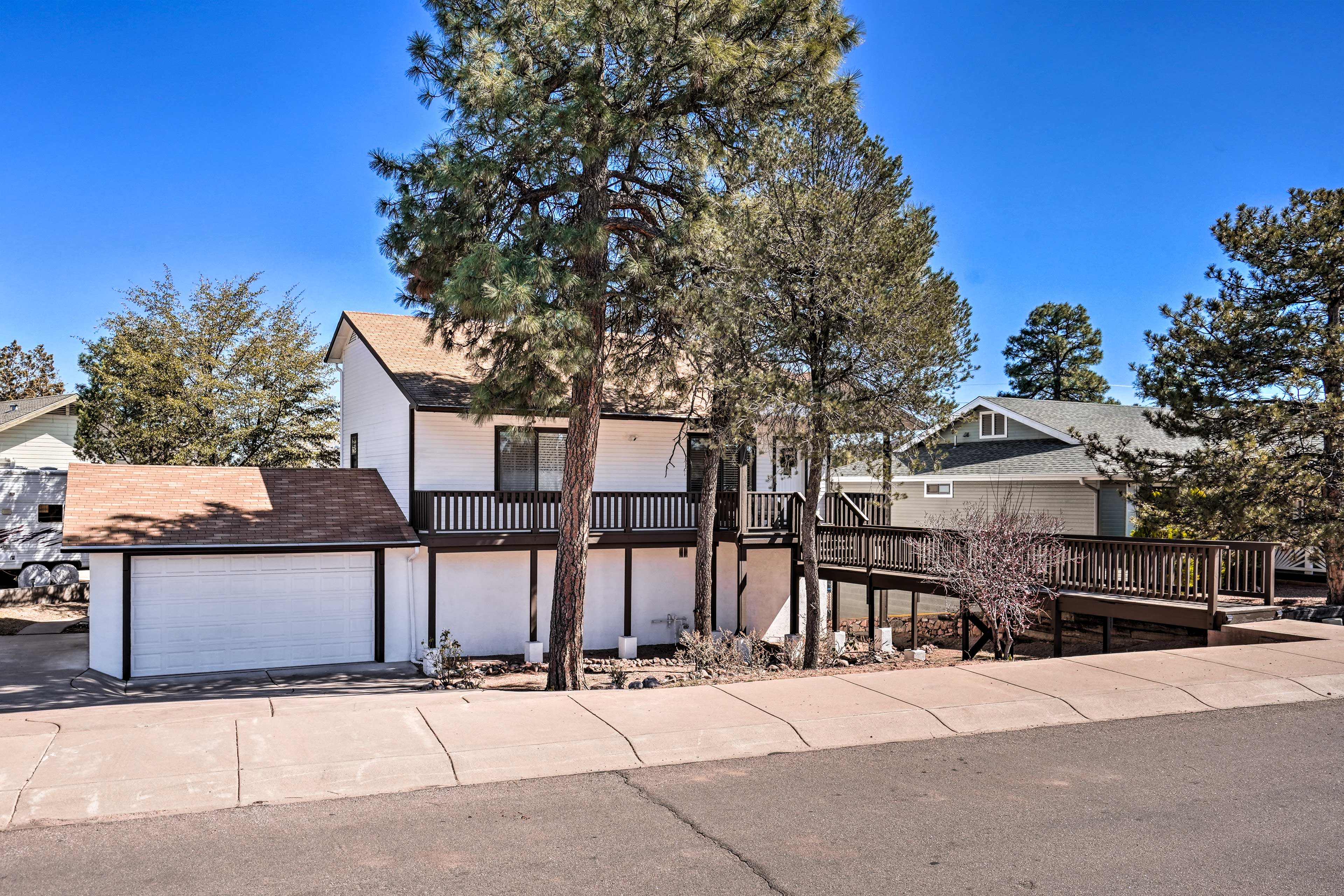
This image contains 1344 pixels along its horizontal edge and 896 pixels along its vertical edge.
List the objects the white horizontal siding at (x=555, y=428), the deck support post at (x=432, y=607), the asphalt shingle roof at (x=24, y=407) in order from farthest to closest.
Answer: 1. the asphalt shingle roof at (x=24, y=407)
2. the white horizontal siding at (x=555, y=428)
3. the deck support post at (x=432, y=607)

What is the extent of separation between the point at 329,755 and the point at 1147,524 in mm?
18843

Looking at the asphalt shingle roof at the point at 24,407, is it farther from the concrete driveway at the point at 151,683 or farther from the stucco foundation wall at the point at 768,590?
the stucco foundation wall at the point at 768,590

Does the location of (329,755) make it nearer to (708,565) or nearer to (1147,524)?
(708,565)

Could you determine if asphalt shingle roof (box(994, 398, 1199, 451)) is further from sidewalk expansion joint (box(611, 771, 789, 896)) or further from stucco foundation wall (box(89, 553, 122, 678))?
stucco foundation wall (box(89, 553, 122, 678))

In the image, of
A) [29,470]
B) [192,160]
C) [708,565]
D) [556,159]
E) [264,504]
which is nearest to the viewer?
[556,159]

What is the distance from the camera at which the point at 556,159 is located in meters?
13.4

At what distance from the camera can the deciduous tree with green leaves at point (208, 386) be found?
1007 inches

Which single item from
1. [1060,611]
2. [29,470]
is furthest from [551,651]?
[29,470]

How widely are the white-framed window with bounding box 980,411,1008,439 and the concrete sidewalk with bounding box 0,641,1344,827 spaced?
18.5 meters

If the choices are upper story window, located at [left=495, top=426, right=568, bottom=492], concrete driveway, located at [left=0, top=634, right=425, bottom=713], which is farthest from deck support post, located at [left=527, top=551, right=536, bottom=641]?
concrete driveway, located at [left=0, top=634, right=425, bottom=713]

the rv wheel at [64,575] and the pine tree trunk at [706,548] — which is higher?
the pine tree trunk at [706,548]

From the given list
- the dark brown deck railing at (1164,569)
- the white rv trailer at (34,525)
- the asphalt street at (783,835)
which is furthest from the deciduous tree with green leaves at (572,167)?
the white rv trailer at (34,525)

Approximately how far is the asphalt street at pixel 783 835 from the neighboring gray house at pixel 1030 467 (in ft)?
45.8

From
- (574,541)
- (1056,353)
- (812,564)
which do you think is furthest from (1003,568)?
(1056,353)
